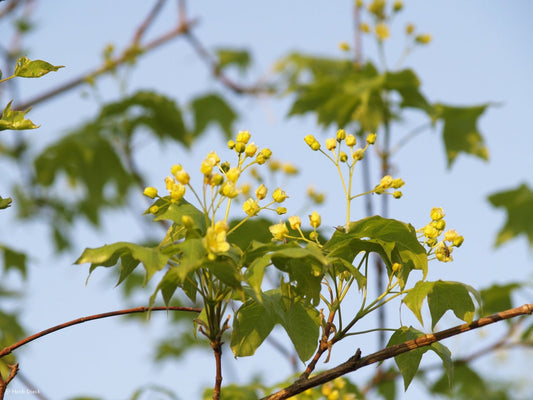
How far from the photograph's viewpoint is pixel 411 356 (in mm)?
1105

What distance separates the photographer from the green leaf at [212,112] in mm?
4426

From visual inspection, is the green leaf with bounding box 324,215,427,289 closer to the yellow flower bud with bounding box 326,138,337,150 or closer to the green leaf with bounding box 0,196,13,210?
the yellow flower bud with bounding box 326,138,337,150

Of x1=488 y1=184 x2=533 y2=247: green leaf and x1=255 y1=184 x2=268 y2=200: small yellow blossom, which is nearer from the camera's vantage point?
x1=255 y1=184 x2=268 y2=200: small yellow blossom

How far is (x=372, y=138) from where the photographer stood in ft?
4.21

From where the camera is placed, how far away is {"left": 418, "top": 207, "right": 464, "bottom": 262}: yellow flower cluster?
115 cm

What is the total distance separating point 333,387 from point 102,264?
1107mm

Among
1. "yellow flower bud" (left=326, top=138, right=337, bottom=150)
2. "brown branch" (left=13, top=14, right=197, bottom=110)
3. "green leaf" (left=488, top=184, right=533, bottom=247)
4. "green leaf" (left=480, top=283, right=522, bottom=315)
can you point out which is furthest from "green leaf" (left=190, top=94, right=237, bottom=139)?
"yellow flower bud" (left=326, top=138, right=337, bottom=150)

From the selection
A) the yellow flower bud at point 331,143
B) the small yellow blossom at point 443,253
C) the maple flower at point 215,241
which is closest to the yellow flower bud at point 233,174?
the maple flower at point 215,241

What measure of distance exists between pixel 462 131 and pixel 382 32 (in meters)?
0.64

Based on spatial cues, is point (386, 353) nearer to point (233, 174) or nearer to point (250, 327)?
point (250, 327)

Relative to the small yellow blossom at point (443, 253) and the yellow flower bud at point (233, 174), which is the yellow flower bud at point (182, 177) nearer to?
the yellow flower bud at point (233, 174)

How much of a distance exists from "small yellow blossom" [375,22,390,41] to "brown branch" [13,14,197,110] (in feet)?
4.11

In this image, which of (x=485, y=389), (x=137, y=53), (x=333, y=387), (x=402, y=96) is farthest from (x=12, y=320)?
(x=485, y=389)

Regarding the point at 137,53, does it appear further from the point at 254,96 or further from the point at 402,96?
the point at 402,96
